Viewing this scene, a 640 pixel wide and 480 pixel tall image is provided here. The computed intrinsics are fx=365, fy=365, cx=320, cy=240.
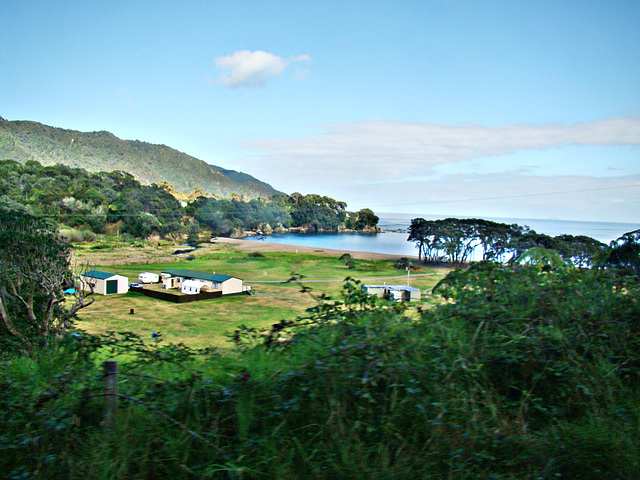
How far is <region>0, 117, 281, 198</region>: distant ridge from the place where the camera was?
39606 millimetres

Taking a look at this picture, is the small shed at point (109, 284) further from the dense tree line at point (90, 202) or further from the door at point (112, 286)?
the dense tree line at point (90, 202)

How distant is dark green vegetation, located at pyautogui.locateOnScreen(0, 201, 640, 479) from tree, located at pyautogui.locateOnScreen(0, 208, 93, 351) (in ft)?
13.1

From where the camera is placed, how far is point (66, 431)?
1.32 metres

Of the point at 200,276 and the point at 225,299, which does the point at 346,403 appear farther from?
the point at 200,276

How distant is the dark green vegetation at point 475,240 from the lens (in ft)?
38.2

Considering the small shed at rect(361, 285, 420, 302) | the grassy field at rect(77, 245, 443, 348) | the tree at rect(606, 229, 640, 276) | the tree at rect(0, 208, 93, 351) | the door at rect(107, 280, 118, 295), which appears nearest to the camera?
the small shed at rect(361, 285, 420, 302)

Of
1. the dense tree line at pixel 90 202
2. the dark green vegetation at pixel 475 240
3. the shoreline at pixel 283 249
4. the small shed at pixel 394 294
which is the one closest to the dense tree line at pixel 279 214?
the shoreline at pixel 283 249

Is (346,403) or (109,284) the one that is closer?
(346,403)

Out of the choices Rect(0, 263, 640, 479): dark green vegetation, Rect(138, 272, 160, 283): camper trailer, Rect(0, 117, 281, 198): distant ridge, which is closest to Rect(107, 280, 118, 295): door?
Rect(138, 272, 160, 283): camper trailer

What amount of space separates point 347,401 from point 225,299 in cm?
1313

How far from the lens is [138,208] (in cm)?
2242

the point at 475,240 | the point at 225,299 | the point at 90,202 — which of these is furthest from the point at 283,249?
the point at 90,202

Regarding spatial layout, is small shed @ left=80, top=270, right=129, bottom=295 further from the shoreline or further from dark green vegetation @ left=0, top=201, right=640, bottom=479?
dark green vegetation @ left=0, top=201, right=640, bottom=479

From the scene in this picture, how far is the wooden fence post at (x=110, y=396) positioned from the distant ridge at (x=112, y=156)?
123 ft
